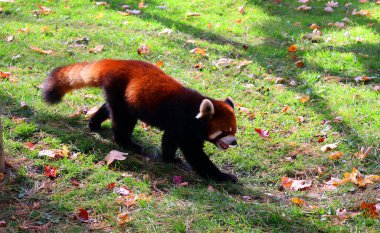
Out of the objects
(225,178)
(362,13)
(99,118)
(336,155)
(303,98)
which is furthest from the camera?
(362,13)

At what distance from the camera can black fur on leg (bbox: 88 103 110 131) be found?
532cm

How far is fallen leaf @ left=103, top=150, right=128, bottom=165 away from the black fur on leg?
616 millimetres

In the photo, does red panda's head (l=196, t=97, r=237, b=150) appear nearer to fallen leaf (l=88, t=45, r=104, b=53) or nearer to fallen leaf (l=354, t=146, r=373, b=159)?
fallen leaf (l=354, t=146, r=373, b=159)

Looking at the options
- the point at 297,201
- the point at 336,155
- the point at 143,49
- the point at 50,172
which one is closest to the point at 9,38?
the point at 143,49

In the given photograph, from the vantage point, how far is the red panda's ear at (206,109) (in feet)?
14.8

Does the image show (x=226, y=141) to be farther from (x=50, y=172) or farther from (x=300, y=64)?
(x=300, y=64)

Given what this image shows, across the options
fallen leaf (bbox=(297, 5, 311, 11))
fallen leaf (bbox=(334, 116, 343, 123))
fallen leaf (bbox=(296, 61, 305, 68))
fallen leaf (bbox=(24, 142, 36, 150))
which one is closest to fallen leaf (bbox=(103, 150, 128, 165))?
fallen leaf (bbox=(24, 142, 36, 150))

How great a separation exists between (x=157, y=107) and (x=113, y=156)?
0.63 meters

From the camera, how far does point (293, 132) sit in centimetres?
559

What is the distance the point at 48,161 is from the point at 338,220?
2.60 meters

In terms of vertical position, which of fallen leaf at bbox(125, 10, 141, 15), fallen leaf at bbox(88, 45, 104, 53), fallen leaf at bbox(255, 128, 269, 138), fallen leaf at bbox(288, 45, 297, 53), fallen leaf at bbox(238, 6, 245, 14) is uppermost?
fallen leaf at bbox(238, 6, 245, 14)

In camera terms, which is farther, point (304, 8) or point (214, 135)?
point (304, 8)

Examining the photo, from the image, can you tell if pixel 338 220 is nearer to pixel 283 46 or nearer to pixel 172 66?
pixel 172 66

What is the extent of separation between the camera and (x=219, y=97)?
20.9 feet
